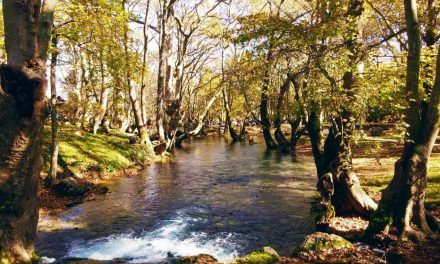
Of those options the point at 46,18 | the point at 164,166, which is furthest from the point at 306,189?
the point at 46,18

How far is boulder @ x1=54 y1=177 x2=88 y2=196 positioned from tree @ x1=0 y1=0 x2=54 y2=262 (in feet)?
26.7

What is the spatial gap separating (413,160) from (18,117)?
9422 mm

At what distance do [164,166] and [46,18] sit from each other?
670 inches

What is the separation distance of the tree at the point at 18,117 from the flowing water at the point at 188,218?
2473 millimetres

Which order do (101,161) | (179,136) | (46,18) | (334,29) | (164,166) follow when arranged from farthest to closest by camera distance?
(179,136) < (164,166) < (101,161) < (334,29) < (46,18)

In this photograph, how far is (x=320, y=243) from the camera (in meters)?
8.39

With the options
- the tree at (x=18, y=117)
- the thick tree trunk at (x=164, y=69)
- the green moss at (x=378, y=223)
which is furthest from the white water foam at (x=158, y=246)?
the thick tree trunk at (x=164, y=69)

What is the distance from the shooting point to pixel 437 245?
330 inches

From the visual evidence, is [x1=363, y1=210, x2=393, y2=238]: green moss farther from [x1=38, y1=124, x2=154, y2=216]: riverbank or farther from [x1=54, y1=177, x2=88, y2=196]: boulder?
[x1=54, y1=177, x2=88, y2=196]: boulder

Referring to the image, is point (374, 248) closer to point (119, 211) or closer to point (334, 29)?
point (334, 29)

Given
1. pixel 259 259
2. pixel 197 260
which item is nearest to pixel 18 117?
pixel 197 260

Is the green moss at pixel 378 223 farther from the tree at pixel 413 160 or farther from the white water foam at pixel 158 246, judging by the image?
the white water foam at pixel 158 246

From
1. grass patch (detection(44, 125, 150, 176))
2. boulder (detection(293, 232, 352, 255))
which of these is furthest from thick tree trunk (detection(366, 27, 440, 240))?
grass patch (detection(44, 125, 150, 176))

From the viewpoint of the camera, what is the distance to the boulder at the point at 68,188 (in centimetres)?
1491
